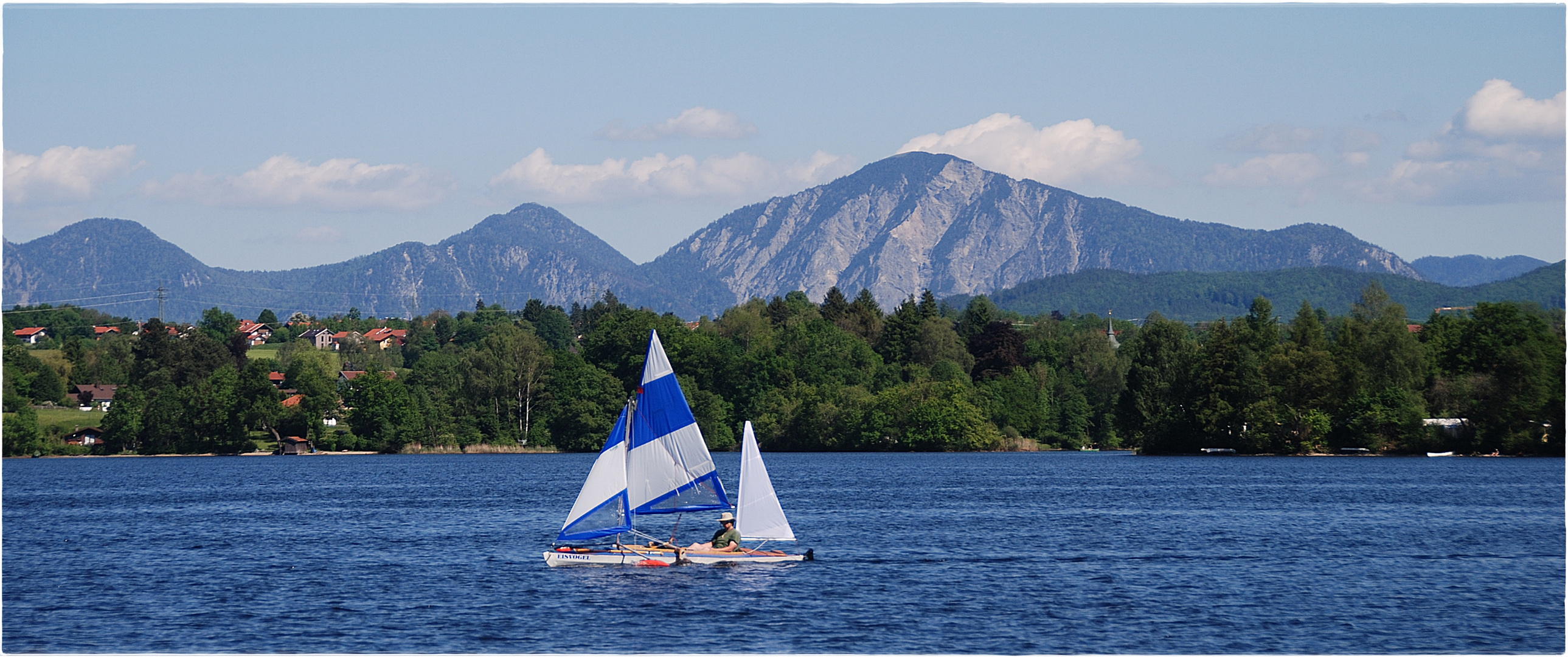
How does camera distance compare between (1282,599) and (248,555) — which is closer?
(1282,599)

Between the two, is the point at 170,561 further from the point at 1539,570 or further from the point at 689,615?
the point at 1539,570

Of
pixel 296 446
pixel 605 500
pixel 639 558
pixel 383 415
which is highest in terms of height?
pixel 383 415

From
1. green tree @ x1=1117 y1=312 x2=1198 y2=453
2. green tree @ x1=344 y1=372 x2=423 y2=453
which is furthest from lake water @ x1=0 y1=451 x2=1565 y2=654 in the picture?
green tree @ x1=344 y1=372 x2=423 y2=453

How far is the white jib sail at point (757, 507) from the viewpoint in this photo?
151 ft

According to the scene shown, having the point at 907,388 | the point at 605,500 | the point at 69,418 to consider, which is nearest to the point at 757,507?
the point at 605,500

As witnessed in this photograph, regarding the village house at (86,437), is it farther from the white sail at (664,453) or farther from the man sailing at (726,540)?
the man sailing at (726,540)

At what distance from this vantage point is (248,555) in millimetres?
52219

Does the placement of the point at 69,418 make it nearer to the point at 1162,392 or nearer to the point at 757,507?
the point at 1162,392

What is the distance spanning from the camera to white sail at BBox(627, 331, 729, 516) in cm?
4444

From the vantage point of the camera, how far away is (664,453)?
4469 centimetres

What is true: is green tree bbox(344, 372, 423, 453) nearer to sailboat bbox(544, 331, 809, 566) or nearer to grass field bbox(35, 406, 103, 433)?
grass field bbox(35, 406, 103, 433)

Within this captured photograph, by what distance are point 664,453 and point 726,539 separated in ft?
10.6

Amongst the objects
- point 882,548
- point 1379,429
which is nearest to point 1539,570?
point 882,548

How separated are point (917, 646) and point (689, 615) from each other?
22.0ft
